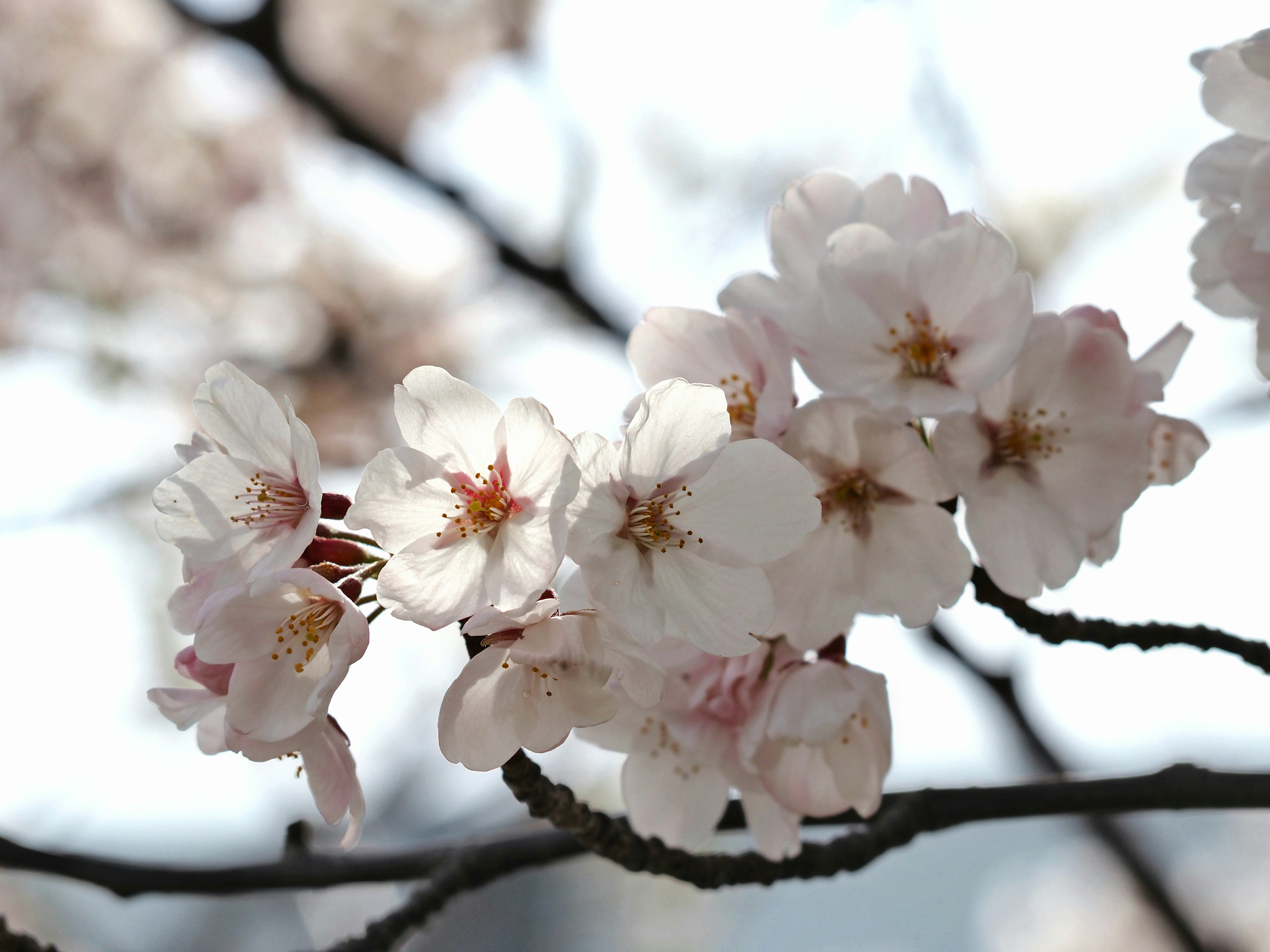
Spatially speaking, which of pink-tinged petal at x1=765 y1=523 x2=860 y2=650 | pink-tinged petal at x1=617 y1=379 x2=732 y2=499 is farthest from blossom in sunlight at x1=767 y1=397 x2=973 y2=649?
pink-tinged petal at x1=617 y1=379 x2=732 y2=499

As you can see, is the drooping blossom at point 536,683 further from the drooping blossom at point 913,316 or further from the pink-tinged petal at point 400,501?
the drooping blossom at point 913,316

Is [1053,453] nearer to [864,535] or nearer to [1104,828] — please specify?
[864,535]

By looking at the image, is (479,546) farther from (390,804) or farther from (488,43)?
(390,804)

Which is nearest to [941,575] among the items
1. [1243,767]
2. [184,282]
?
[1243,767]

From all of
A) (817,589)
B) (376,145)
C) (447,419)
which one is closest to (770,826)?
(817,589)

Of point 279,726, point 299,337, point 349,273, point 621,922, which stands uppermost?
point 349,273

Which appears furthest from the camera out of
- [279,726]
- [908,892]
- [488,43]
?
[908,892]

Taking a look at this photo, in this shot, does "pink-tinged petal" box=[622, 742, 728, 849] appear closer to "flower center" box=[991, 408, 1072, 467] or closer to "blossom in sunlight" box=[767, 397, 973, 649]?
"blossom in sunlight" box=[767, 397, 973, 649]
